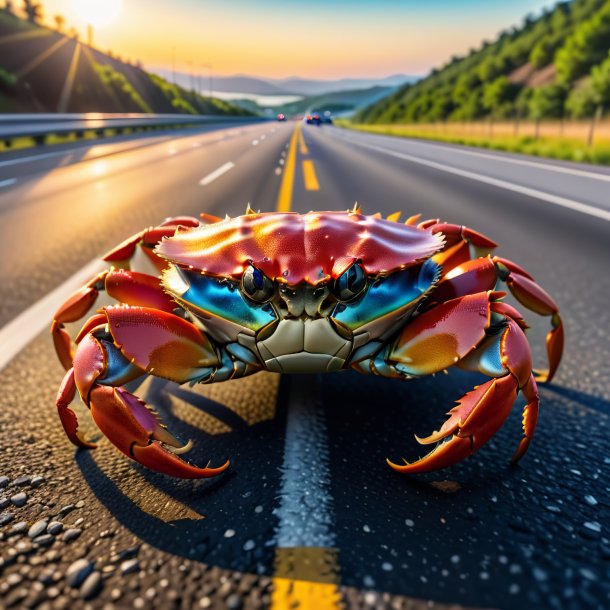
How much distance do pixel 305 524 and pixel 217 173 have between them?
13.1 m

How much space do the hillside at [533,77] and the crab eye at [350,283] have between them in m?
28.7

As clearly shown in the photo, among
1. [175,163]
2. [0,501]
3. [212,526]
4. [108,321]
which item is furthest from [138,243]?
[175,163]

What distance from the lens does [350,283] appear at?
213 centimetres

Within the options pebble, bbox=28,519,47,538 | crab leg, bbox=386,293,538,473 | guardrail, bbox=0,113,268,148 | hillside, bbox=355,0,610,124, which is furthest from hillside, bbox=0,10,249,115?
crab leg, bbox=386,293,538,473

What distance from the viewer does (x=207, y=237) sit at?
8.41ft

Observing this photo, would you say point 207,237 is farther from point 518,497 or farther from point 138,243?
point 518,497

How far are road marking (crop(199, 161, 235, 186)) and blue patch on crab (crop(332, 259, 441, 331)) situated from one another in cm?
1020

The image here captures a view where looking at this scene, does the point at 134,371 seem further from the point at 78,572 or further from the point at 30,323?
the point at 30,323

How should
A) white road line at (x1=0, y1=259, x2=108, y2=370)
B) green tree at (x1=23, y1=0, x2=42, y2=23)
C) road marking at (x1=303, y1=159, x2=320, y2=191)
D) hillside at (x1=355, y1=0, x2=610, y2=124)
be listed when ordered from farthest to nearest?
green tree at (x1=23, y1=0, x2=42, y2=23), hillside at (x1=355, y1=0, x2=610, y2=124), road marking at (x1=303, y1=159, x2=320, y2=191), white road line at (x1=0, y1=259, x2=108, y2=370)

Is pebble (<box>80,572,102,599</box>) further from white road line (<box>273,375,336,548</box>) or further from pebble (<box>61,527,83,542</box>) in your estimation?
white road line (<box>273,375,336,548</box>)

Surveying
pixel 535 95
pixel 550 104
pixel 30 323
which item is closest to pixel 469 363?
pixel 30 323

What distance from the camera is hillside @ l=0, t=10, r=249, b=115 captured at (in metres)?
48.0

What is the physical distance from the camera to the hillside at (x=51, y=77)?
47984mm

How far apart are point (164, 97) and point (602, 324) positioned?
296ft
